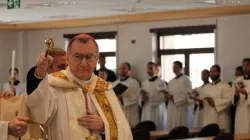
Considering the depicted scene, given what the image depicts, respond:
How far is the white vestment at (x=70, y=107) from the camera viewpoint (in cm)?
385

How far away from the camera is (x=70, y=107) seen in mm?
4020

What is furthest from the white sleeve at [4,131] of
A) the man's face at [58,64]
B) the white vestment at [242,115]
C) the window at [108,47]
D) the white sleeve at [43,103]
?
the window at [108,47]

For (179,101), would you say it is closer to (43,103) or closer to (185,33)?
(185,33)

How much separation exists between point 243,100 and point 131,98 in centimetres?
310

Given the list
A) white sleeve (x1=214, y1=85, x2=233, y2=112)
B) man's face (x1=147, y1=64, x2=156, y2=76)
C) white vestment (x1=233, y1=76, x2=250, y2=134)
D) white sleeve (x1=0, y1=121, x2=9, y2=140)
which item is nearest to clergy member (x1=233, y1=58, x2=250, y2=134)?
white vestment (x1=233, y1=76, x2=250, y2=134)

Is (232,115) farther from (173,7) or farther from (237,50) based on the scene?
(173,7)

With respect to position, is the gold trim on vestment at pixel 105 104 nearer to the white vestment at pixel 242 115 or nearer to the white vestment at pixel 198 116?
the white vestment at pixel 242 115

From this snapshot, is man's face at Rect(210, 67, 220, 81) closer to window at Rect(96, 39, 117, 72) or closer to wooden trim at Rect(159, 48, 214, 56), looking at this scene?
wooden trim at Rect(159, 48, 214, 56)

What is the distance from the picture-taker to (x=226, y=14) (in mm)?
15727

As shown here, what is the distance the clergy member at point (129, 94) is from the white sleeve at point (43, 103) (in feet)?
38.7

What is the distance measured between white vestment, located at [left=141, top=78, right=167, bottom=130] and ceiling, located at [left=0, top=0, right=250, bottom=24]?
1758 millimetres

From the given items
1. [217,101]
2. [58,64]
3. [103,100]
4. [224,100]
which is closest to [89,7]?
[217,101]

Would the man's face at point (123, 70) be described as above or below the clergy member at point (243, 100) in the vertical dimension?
above

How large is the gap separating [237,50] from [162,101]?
2126 mm
